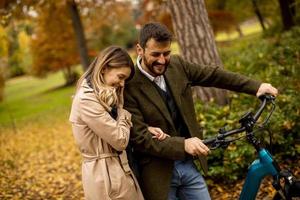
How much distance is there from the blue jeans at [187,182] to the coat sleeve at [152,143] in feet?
0.86

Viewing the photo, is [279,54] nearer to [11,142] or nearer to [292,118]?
[292,118]

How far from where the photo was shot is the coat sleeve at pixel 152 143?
308 cm

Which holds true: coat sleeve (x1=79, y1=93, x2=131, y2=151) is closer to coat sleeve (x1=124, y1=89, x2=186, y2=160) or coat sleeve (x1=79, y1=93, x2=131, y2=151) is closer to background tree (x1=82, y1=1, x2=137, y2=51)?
coat sleeve (x1=124, y1=89, x2=186, y2=160)

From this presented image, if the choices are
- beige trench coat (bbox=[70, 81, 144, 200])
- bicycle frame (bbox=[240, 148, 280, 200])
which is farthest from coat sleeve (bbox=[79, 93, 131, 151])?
bicycle frame (bbox=[240, 148, 280, 200])

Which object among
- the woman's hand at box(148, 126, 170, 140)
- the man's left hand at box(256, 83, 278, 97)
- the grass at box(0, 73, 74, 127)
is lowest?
the grass at box(0, 73, 74, 127)

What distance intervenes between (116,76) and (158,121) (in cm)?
51

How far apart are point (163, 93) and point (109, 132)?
60cm

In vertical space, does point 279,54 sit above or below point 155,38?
below

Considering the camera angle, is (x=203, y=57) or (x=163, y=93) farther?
(x=203, y=57)

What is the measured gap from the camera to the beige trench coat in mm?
2922

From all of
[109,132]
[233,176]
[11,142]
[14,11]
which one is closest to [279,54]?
[233,176]

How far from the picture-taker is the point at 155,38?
3.01m

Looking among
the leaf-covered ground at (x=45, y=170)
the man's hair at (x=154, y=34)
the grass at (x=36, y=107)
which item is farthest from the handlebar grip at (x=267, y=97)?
the grass at (x=36, y=107)

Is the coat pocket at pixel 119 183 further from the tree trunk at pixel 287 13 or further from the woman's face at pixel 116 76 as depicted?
the tree trunk at pixel 287 13
